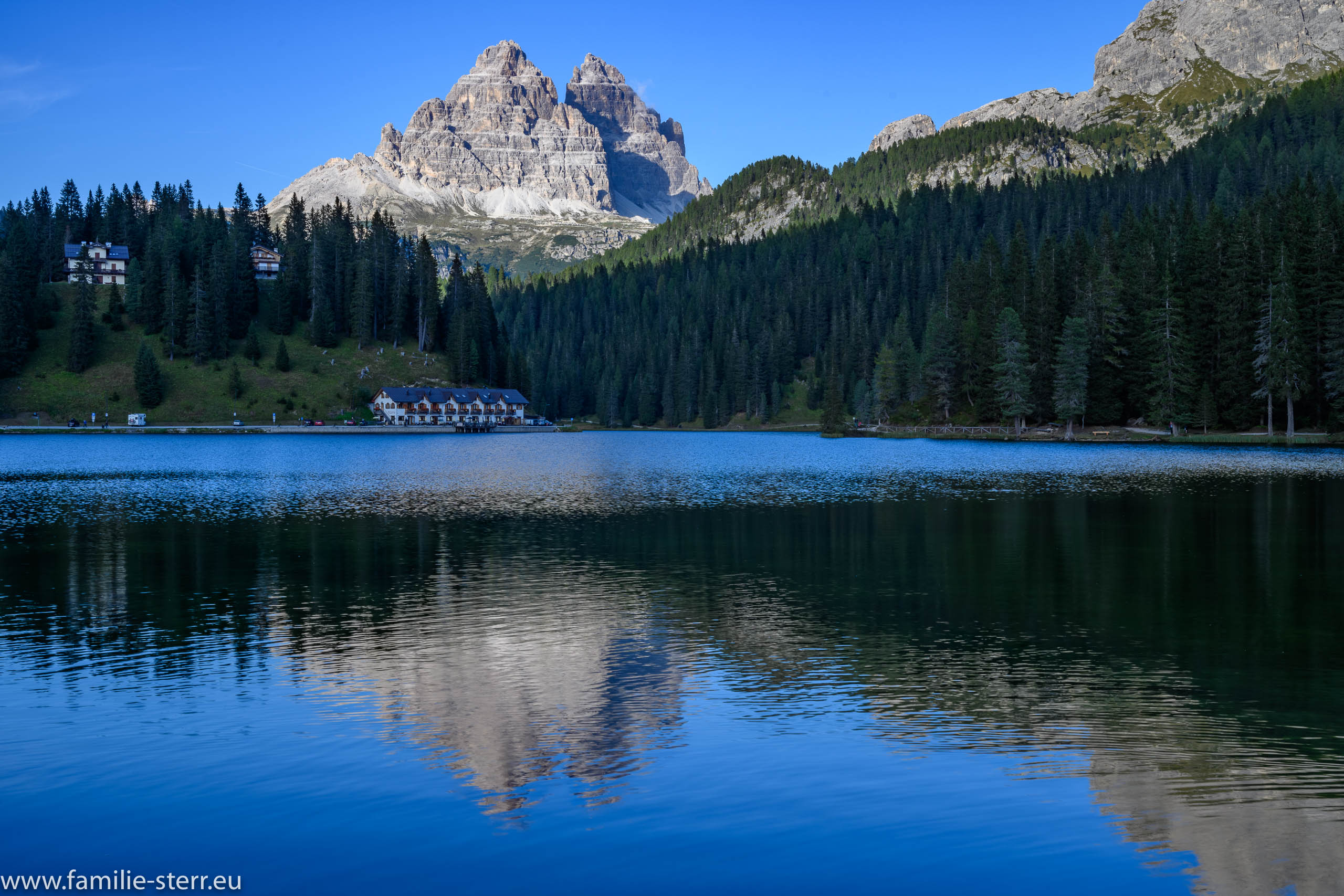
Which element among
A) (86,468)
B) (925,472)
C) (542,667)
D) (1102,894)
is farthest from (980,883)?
(86,468)

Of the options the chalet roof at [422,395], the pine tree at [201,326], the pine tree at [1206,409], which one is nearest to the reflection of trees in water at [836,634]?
the pine tree at [1206,409]

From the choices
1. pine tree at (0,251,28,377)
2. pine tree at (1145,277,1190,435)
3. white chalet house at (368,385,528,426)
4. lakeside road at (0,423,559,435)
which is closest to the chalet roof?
white chalet house at (368,385,528,426)

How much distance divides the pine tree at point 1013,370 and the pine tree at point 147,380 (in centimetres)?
14611

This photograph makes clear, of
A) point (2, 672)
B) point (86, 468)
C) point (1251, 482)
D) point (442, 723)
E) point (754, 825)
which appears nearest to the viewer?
→ point (754, 825)

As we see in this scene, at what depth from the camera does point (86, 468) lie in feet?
290

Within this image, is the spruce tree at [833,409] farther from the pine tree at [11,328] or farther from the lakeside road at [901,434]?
the pine tree at [11,328]

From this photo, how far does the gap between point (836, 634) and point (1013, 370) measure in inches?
5043

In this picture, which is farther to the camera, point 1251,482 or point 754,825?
point 1251,482

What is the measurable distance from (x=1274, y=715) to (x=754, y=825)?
11142mm

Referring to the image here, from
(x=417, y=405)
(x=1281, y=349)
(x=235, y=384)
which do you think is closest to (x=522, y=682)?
(x=1281, y=349)

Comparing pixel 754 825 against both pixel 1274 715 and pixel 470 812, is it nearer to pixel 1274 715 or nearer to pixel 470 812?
pixel 470 812

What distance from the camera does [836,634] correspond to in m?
24.9

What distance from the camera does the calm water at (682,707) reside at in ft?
40.6

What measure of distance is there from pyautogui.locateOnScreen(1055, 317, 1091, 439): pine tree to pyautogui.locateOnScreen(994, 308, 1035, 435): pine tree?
593 cm
